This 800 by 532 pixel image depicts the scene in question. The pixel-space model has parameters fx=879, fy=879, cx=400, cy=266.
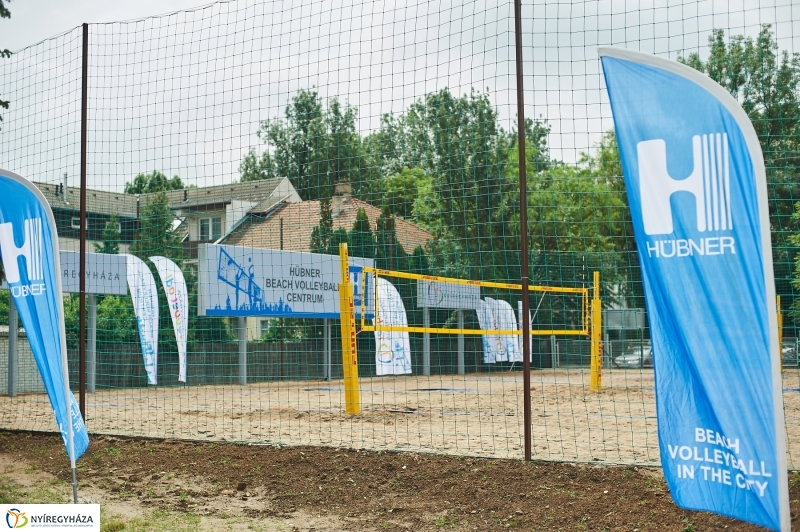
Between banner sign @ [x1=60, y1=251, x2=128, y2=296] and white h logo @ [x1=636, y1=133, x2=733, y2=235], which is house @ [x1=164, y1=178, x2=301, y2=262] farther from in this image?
white h logo @ [x1=636, y1=133, x2=733, y2=235]

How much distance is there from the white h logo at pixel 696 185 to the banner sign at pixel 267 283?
12161 mm

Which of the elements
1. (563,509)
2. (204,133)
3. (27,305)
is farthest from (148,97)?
(563,509)

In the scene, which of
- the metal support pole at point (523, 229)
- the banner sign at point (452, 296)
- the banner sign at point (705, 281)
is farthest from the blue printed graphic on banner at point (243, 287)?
the banner sign at point (705, 281)

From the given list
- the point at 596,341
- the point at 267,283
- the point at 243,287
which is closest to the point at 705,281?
the point at 596,341

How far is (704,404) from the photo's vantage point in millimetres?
3270

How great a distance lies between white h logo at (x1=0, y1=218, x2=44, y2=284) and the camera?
5629 millimetres

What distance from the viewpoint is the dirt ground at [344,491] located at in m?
5.34

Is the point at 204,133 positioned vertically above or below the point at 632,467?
above

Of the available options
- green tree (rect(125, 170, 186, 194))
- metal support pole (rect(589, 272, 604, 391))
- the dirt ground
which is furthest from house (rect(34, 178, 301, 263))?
metal support pole (rect(589, 272, 604, 391))

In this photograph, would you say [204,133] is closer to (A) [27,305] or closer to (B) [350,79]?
(B) [350,79]

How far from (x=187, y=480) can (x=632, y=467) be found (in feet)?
11.2

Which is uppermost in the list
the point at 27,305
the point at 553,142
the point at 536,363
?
the point at 553,142

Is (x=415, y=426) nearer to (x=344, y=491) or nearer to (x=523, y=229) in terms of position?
(x=344, y=491)

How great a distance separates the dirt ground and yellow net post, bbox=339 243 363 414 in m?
2.39
